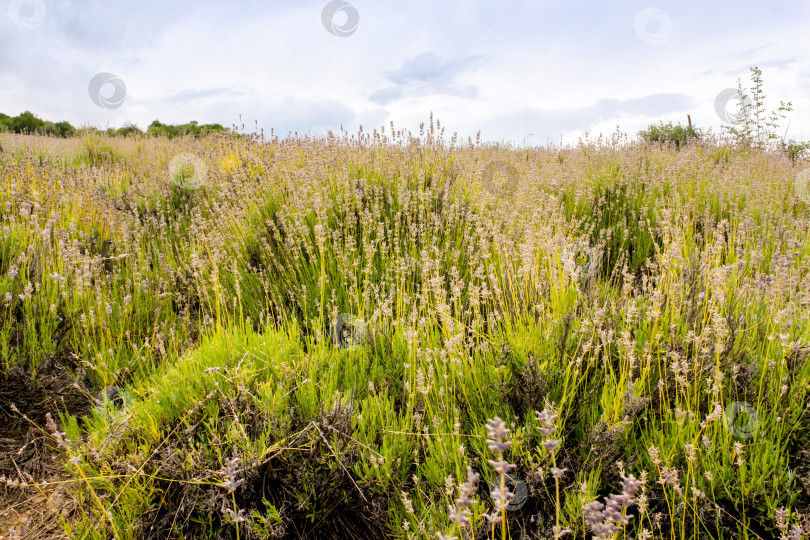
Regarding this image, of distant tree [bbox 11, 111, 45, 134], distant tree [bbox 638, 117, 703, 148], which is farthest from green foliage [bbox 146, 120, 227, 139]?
distant tree [bbox 638, 117, 703, 148]

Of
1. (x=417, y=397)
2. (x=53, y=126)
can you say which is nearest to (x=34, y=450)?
(x=417, y=397)

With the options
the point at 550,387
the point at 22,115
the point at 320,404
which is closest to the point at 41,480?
the point at 320,404

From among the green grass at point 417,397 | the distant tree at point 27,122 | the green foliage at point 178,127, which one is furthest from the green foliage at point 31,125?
the green grass at point 417,397

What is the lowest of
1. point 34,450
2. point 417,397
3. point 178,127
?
point 34,450

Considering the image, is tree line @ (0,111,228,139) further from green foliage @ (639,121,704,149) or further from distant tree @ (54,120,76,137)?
green foliage @ (639,121,704,149)

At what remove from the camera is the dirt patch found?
2.27 meters

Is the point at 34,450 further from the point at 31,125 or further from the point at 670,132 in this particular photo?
the point at 31,125

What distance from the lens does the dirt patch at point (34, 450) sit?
227 cm

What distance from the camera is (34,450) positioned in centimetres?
270

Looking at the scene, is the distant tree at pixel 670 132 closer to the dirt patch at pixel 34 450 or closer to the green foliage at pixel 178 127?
the dirt patch at pixel 34 450

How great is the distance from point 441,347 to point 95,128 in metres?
17.8

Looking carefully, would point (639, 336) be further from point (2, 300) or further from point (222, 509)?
point (2, 300)

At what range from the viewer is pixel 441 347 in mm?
2605

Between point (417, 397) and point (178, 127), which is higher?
point (178, 127)
